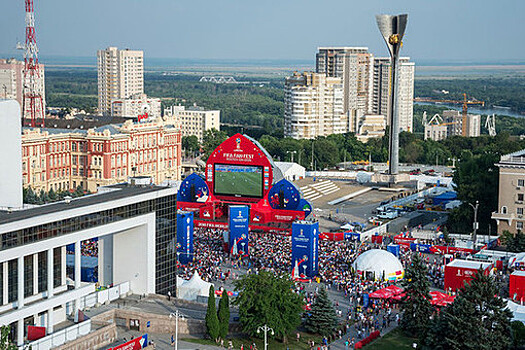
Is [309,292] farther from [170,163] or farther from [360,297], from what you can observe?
[170,163]

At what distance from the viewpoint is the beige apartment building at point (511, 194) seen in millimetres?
53500

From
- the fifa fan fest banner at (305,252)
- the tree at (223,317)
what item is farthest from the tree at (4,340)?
the fifa fan fest banner at (305,252)

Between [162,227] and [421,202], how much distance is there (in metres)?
36.5

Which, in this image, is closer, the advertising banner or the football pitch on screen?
the advertising banner

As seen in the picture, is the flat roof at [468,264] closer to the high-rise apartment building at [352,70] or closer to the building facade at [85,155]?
the building facade at [85,155]

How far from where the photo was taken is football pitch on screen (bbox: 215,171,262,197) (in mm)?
58938

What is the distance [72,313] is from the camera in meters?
33.5

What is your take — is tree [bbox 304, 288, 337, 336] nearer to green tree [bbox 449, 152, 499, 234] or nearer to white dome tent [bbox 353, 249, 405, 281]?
white dome tent [bbox 353, 249, 405, 281]

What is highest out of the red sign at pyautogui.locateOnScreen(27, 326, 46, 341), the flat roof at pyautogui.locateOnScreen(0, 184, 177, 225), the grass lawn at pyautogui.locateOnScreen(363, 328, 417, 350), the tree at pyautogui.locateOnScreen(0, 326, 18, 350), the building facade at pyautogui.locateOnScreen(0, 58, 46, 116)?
the building facade at pyautogui.locateOnScreen(0, 58, 46, 116)

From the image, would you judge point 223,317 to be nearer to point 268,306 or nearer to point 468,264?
point 268,306

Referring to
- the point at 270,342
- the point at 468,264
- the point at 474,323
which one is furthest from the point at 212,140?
the point at 474,323

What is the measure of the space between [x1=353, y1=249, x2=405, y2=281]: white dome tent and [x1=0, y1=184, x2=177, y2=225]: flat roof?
36.4 ft

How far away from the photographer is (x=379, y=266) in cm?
4306

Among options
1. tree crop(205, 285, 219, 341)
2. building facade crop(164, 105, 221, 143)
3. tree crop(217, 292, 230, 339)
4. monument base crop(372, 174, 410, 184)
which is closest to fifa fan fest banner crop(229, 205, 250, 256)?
tree crop(217, 292, 230, 339)
